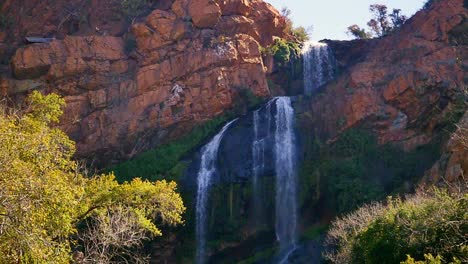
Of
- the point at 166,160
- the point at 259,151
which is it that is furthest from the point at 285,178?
the point at 166,160

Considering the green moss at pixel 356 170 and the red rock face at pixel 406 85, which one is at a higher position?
the red rock face at pixel 406 85

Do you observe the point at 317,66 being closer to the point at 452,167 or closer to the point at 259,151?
the point at 259,151

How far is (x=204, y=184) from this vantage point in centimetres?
3192

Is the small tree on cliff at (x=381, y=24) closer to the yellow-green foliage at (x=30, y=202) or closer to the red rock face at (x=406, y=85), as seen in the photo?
the red rock face at (x=406, y=85)

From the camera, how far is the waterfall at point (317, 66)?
40.2m

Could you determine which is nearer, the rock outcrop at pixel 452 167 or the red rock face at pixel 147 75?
the rock outcrop at pixel 452 167

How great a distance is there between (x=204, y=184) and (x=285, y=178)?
17.1ft

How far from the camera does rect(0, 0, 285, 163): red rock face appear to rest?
35.2 meters

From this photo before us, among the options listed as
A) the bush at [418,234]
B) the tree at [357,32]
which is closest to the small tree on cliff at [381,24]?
the tree at [357,32]

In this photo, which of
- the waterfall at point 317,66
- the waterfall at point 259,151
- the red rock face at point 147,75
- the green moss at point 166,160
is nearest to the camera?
the waterfall at point 259,151

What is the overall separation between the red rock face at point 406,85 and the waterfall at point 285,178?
2.14m

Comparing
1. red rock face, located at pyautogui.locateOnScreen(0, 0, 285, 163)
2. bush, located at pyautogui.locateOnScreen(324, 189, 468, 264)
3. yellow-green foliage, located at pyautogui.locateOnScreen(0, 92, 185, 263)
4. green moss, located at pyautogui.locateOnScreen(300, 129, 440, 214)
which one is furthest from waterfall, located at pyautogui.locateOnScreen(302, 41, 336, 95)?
yellow-green foliage, located at pyautogui.locateOnScreen(0, 92, 185, 263)

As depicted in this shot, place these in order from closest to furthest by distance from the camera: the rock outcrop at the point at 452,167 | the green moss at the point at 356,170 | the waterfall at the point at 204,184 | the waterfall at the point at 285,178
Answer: the rock outcrop at the point at 452,167, the green moss at the point at 356,170, the waterfall at the point at 204,184, the waterfall at the point at 285,178

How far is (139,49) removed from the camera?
3781 centimetres
